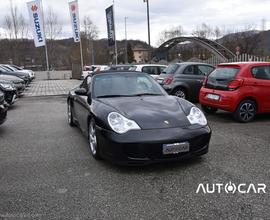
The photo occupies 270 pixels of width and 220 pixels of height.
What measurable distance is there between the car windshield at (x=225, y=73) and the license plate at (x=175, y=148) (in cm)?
372

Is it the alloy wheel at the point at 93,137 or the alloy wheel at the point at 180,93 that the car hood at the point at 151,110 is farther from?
the alloy wheel at the point at 180,93

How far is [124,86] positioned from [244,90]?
318 centimetres

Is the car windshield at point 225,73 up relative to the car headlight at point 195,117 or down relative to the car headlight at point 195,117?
up

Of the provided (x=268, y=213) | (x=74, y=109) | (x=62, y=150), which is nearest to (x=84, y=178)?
(x=62, y=150)

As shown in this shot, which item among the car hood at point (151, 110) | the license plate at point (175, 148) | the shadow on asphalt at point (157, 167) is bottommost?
the shadow on asphalt at point (157, 167)

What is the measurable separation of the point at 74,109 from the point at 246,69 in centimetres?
423

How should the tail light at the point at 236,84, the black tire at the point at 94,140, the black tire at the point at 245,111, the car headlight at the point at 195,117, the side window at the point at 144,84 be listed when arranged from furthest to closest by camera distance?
1. the black tire at the point at 245,111
2. the tail light at the point at 236,84
3. the side window at the point at 144,84
4. the black tire at the point at 94,140
5. the car headlight at the point at 195,117

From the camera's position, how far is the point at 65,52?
63.3 meters

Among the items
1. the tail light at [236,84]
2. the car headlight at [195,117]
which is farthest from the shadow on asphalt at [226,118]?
the car headlight at [195,117]

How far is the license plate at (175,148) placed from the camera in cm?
394

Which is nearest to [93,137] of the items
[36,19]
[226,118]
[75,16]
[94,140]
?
[94,140]

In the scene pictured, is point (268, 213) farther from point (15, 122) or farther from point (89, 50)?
point (89, 50)

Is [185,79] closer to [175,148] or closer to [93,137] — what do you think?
[93,137]

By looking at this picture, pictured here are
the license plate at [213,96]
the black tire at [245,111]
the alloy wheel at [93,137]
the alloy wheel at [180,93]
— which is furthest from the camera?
the alloy wheel at [180,93]
